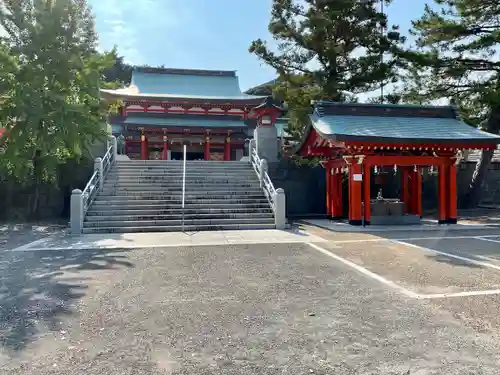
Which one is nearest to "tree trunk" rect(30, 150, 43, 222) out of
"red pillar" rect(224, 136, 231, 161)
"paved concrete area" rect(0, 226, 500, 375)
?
"paved concrete area" rect(0, 226, 500, 375)

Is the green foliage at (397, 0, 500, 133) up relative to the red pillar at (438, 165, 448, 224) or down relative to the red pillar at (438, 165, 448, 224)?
up

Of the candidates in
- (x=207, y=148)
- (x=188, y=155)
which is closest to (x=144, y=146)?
(x=188, y=155)

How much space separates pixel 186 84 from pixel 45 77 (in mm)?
15171

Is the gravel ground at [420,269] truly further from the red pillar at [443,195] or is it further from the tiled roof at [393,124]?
the red pillar at [443,195]

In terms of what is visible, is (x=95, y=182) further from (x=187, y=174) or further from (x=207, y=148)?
(x=207, y=148)

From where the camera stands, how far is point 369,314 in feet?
Answer: 14.0

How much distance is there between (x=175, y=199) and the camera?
13367mm

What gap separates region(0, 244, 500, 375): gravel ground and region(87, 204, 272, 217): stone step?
548 cm

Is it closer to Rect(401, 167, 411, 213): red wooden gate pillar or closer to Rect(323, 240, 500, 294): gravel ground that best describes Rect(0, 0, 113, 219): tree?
Rect(323, 240, 500, 294): gravel ground

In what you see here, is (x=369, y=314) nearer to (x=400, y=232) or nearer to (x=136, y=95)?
(x=400, y=232)

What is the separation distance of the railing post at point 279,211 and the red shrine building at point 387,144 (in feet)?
7.54

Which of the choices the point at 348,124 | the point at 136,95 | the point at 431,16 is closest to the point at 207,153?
the point at 136,95

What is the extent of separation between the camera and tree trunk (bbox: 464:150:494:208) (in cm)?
1914

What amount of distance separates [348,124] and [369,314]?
9590 mm
